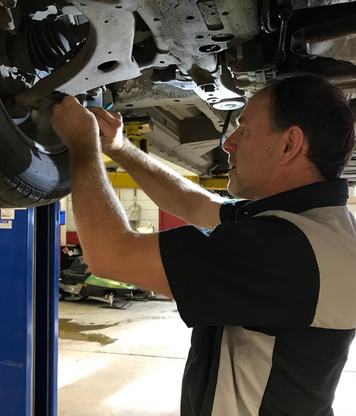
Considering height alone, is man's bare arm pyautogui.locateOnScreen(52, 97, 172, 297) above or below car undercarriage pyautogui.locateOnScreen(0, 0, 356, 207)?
below

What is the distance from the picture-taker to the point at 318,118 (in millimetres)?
914

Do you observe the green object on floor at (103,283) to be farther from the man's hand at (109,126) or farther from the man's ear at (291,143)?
the man's ear at (291,143)

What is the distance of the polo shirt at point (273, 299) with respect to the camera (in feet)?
2.47

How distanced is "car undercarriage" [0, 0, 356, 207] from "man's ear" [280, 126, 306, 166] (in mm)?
245

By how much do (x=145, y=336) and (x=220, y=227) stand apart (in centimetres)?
381

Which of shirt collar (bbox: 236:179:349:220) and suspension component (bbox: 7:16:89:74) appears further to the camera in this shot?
suspension component (bbox: 7:16:89:74)

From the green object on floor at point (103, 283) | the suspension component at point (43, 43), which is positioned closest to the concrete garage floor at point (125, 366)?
the green object on floor at point (103, 283)

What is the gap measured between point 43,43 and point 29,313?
1282 mm

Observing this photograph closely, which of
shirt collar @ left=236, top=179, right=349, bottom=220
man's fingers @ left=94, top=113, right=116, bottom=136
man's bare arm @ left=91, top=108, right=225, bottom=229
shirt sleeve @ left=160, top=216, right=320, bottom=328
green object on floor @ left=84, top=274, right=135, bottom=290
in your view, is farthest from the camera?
green object on floor @ left=84, top=274, right=135, bottom=290

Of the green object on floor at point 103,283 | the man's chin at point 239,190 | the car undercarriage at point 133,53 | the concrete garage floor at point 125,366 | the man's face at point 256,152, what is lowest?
the green object on floor at point 103,283

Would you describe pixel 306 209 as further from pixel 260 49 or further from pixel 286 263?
pixel 260 49

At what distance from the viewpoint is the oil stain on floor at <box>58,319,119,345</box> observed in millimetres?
4153

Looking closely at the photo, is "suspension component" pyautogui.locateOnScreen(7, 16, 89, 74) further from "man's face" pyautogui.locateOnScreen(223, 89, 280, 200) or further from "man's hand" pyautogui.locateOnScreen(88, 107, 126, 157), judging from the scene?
"man's face" pyautogui.locateOnScreen(223, 89, 280, 200)

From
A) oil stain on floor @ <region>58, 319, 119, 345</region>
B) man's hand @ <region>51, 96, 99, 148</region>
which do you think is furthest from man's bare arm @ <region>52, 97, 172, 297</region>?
oil stain on floor @ <region>58, 319, 119, 345</region>
